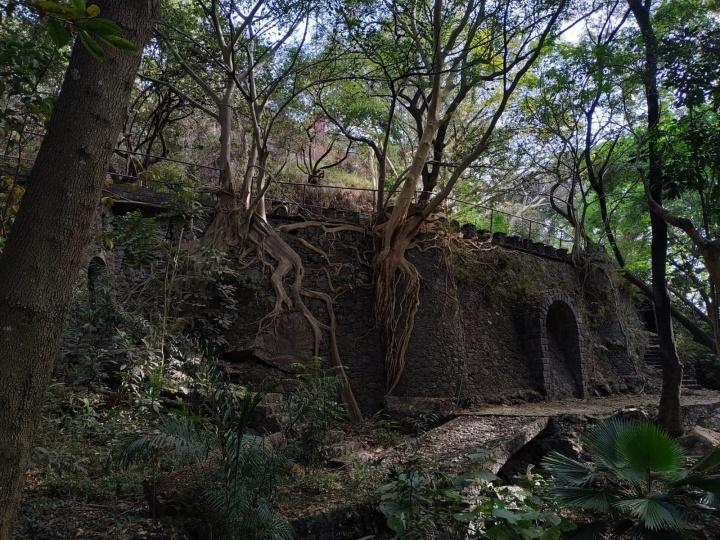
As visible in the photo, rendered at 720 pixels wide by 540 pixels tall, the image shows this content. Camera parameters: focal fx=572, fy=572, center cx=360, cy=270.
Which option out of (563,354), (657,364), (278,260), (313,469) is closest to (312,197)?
(278,260)

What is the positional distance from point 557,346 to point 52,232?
1108 cm

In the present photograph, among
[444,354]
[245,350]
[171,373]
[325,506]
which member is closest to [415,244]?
[444,354]

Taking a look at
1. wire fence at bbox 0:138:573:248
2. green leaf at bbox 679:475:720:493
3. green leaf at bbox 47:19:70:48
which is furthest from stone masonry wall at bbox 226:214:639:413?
green leaf at bbox 47:19:70:48

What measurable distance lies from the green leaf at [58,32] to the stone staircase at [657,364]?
1404cm

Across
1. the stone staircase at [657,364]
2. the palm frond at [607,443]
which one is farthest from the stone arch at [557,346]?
the palm frond at [607,443]

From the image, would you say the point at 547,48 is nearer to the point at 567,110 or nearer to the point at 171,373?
the point at 567,110

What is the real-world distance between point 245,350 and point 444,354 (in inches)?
124

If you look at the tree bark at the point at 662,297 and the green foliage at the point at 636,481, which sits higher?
the tree bark at the point at 662,297

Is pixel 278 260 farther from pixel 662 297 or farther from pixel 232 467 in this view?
pixel 232 467

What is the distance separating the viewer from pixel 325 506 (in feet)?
14.2

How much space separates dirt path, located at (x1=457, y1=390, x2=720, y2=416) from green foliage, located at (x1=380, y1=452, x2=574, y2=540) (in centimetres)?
358

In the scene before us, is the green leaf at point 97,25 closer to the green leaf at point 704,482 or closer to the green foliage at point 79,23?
the green foliage at point 79,23

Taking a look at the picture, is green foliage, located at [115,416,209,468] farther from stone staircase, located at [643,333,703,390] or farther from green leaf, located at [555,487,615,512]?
stone staircase, located at [643,333,703,390]

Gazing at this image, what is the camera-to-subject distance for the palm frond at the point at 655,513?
154 inches
